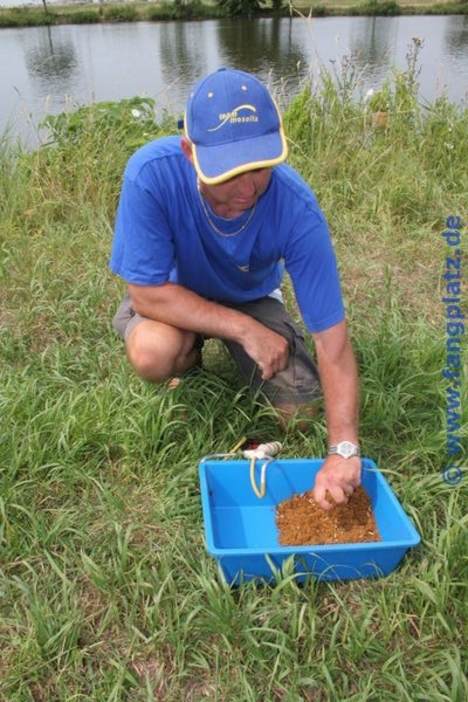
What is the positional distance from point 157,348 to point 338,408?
0.61 meters

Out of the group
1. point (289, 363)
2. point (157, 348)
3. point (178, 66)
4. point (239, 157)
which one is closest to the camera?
point (239, 157)

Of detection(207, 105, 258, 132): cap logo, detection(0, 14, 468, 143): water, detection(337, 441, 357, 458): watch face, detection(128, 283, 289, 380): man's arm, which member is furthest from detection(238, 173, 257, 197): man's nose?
detection(0, 14, 468, 143): water

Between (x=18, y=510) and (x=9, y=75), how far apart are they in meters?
12.9

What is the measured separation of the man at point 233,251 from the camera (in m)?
1.50

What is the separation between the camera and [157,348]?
77.2 inches

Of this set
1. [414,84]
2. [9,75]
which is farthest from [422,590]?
[9,75]

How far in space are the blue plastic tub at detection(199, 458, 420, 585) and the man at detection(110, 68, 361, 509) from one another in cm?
15

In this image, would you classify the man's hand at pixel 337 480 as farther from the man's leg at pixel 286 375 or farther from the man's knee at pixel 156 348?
the man's knee at pixel 156 348

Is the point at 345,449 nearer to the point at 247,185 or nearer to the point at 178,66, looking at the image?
the point at 247,185

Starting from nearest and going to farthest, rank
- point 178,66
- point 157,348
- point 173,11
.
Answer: point 157,348 → point 178,66 → point 173,11

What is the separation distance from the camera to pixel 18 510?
1.71 metres

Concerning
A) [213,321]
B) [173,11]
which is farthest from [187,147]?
[173,11]

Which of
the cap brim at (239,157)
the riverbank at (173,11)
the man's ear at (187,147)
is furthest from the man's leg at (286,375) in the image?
the riverbank at (173,11)

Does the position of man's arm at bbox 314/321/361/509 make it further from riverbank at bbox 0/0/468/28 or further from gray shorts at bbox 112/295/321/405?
riverbank at bbox 0/0/468/28
